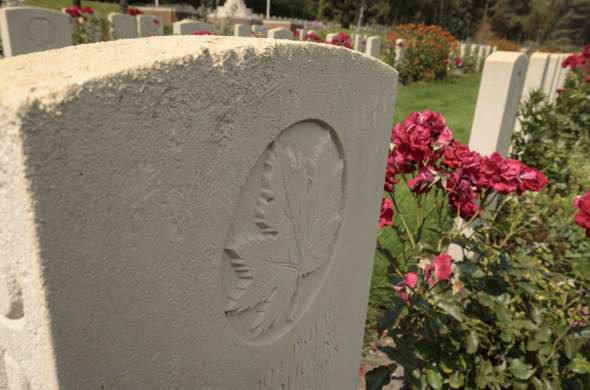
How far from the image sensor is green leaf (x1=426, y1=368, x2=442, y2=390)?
4.93ft

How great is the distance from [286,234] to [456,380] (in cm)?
108

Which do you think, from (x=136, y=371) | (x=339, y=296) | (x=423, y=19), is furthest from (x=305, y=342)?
(x=423, y=19)

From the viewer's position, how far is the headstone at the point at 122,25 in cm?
618

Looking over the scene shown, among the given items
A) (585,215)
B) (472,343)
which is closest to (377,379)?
(472,343)

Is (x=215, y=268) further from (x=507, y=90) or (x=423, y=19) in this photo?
(x=423, y=19)

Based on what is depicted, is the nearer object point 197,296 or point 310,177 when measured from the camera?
point 197,296

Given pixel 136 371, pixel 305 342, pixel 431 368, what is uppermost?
pixel 136 371

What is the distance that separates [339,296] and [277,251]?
0.41 metres

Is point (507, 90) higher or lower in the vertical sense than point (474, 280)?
higher

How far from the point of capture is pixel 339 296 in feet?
4.04

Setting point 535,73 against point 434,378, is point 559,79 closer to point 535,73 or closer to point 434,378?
point 535,73

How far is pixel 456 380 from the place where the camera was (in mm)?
1571

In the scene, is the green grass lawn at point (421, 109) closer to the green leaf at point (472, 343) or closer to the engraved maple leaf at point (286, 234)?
the green leaf at point (472, 343)

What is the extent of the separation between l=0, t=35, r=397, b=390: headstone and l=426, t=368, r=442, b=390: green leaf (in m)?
0.74
